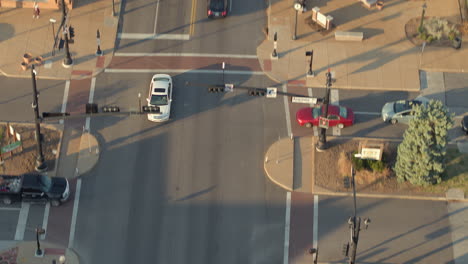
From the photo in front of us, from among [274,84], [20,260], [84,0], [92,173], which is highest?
[84,0]

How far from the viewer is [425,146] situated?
268 feet

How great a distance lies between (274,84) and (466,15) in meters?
17.5

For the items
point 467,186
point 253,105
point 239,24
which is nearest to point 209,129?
point 253,105

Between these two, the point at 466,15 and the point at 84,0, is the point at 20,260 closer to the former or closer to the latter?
the point at 84,0

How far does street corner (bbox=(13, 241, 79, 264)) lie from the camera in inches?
3118

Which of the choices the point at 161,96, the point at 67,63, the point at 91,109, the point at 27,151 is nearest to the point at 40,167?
the point at 27,151

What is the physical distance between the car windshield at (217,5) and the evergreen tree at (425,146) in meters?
20.2

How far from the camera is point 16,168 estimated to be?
84.3 m

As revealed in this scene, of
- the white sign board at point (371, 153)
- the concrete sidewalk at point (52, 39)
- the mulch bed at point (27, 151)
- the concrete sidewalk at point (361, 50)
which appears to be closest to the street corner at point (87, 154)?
the mulch bed at point (27, 151)

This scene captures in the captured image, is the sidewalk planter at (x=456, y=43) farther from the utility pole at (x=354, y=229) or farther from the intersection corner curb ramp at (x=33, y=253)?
the intersection corner curb ramp at (x=33, y=253)

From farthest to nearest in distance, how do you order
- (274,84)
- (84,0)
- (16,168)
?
(84,0)
(274,84)
(16,168)

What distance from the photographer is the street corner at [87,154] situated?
8450 centimetres

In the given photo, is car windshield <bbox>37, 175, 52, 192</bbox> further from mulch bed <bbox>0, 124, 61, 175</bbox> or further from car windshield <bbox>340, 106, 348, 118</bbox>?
car windshield <bbox>340, 106, 348, 118</bbox>

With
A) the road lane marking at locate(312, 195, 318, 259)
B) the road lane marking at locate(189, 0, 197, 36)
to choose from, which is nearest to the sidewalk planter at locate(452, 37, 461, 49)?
the road lane marking at locate(312, 195, 318, 259)
